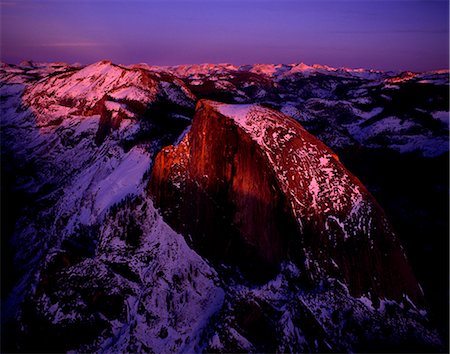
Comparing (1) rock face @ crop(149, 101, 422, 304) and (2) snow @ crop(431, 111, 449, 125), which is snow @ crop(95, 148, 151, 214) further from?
(2) snow @ crop(431, 111, 449, 125)

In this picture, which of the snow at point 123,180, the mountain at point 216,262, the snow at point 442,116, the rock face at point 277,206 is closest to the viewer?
the mountain at point 216,262

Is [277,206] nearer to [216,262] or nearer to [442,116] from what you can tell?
[216,262]

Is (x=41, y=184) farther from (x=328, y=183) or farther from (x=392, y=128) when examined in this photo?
(x=392, y=128)

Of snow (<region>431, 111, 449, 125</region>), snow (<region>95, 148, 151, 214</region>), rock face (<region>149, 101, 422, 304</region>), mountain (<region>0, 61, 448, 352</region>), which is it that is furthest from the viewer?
snow (<region>431, 111, 449, 125</region>)

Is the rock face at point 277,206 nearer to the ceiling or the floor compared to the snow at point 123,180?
nearer to the ceiling

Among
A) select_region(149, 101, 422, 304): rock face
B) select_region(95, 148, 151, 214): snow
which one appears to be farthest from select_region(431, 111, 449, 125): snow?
select_region(95, 148, 151, 214): snow

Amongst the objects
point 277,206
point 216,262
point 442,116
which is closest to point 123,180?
point 216,262

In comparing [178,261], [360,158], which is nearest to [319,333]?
[178,261]

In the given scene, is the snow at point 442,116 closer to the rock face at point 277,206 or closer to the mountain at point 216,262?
the mountain at point 216,262

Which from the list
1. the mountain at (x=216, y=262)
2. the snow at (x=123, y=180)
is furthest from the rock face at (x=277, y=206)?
the snow at (x=123, y=180)
